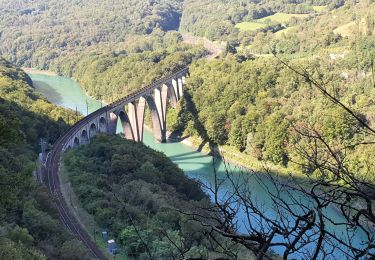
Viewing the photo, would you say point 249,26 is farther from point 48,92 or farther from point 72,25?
point 72,25

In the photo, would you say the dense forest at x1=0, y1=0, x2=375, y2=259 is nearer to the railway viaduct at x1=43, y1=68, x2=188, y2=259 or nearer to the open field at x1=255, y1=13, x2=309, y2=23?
the open field at x1=255, y1=13, x2=309, y2=23

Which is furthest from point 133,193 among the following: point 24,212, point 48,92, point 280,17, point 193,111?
point 280,17

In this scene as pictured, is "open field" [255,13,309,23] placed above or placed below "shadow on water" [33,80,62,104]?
above

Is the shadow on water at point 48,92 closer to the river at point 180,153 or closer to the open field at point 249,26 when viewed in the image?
the river at point 180,153

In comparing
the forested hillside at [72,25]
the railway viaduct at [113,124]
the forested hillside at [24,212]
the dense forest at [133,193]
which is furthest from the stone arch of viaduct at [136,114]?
the forested hillside at [72,25]

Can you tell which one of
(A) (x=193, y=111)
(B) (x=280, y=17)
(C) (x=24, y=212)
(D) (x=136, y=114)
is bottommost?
(A) (x=193, y=111)

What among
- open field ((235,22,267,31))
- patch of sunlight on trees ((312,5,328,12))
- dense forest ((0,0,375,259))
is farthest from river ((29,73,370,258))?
patch of sunlight on trees ((312,5,328,12))
